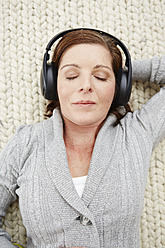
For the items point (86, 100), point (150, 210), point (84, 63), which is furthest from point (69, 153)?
point (150, 210)

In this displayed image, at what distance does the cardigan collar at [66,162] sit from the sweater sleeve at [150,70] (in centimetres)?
23

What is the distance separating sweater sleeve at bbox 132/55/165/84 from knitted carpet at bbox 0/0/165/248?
9cm

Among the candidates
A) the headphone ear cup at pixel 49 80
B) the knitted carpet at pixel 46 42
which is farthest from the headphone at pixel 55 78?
the knitted carpet at pixel 46 42

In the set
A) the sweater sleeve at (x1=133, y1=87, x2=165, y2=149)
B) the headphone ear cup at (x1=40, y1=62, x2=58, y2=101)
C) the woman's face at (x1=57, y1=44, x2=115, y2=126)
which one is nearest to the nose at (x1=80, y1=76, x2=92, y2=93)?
the woman's face at (x1=57, y1=44, x2=115, y2=126)

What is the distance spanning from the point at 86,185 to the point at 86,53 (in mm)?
459

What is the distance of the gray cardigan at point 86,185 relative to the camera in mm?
924

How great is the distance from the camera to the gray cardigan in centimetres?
92

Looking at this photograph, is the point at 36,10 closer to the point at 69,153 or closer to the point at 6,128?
the point at 6,128

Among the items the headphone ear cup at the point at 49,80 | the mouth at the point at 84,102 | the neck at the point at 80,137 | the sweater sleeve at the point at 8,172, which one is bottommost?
the sweater sleeve at the point at 8,172

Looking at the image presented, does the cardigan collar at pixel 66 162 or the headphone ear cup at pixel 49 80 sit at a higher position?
the headphone ear cup at pixel 49 80

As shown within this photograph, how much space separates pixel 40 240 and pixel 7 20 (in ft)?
3.12

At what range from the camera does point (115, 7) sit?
127cm

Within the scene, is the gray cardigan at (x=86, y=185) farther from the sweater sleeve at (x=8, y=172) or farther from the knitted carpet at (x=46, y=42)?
the knitted carpet at (x=46, y=42)

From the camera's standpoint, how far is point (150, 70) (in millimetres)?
1120
